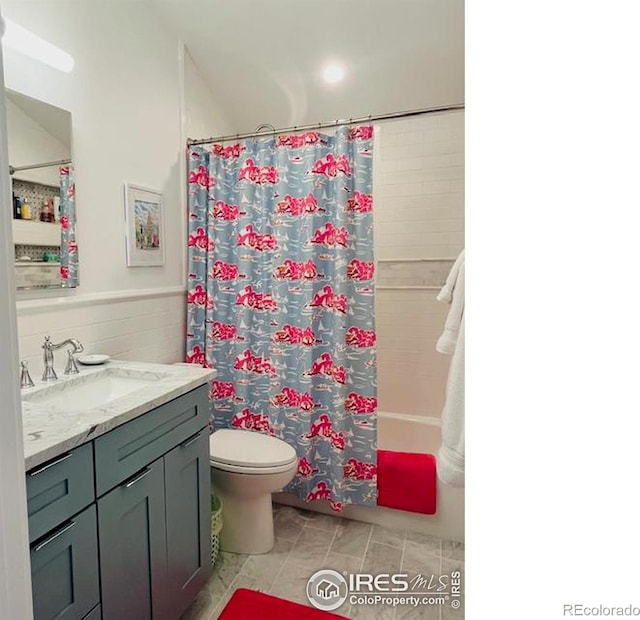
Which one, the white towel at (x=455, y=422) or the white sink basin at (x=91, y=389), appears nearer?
the white towel at (x=455, y=422)

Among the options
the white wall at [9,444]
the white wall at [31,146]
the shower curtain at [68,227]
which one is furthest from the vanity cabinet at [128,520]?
the white wall at [31,146]

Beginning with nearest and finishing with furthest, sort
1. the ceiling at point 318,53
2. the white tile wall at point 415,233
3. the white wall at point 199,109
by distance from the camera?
the ceiling at point 318,53, the white wall at point 199,109, the white tile wall at point 415,233

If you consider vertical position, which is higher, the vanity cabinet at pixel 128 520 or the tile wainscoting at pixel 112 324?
the tile wainscoting at pixel 112 324

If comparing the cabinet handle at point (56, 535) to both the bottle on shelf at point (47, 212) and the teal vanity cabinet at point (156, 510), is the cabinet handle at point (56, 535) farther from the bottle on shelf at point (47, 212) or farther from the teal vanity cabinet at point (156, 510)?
the bottle on shelf at point (47, 212)

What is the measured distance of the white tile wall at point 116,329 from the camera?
62.4 inches

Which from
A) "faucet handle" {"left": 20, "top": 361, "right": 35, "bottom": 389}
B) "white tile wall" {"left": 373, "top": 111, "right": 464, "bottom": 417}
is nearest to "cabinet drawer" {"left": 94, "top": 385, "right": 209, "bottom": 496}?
"faucet handle" {"left": 20, "top": 361, "right": 35, "bottom": 389}

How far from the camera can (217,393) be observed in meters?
2.42

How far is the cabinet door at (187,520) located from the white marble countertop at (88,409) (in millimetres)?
225

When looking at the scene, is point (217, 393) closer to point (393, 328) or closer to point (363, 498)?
point (363, 498)

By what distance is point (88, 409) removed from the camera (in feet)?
4.70

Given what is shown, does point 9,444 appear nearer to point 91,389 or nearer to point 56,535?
point 56,535
